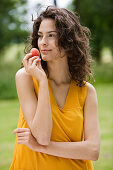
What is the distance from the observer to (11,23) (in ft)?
54.7

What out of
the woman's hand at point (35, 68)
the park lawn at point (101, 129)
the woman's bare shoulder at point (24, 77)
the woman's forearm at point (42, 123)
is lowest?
the park lawn at point (101, 129)

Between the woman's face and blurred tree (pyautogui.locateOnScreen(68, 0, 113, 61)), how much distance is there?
13.0 metres

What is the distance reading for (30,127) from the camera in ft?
6.11

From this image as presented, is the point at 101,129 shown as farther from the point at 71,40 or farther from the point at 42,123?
the point at 42,123

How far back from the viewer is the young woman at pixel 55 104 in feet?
6.08

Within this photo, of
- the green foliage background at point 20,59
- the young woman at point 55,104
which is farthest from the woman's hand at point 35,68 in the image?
the green foliage background at point 20,59

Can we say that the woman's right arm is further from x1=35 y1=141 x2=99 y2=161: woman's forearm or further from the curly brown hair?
the curly brown hair

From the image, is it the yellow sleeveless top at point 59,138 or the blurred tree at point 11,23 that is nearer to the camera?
the yellow sleeveless top at point 59,138

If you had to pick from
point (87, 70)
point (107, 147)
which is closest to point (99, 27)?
point (107, 147)

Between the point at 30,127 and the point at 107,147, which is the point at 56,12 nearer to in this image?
the point at 30,127

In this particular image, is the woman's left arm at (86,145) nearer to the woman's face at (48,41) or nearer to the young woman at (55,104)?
the young woman at (55,104)

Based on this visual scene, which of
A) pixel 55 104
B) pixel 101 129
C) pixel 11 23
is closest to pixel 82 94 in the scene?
pixel 55 104

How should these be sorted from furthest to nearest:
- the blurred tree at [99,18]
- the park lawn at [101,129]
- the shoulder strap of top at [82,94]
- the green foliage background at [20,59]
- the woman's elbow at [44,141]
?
the blurred tree at [99,18] → the green foliage background at [20,59] → the park lawn at [101,129] → the shoulder strap of top at [82,94] → the woman's elbow at [44,141]

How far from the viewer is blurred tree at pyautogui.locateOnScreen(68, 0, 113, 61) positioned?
51.5 ft
